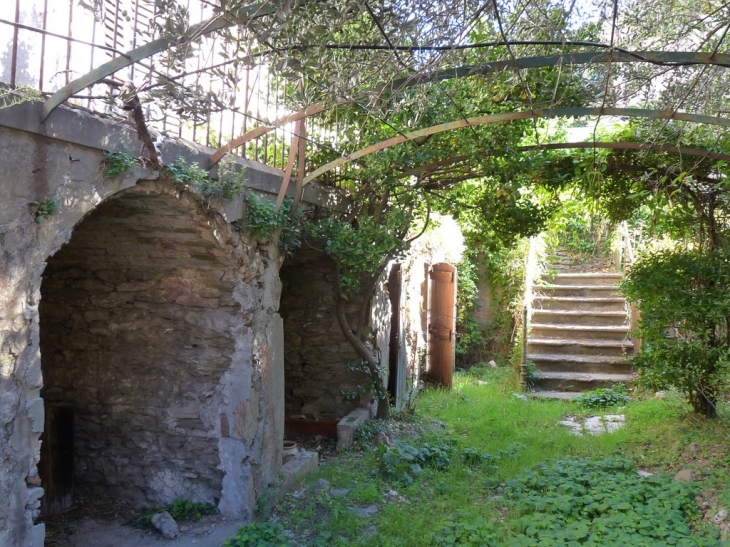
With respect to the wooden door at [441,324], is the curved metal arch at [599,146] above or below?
above

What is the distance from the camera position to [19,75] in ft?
11.1

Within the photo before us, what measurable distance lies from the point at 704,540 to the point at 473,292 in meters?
7.51

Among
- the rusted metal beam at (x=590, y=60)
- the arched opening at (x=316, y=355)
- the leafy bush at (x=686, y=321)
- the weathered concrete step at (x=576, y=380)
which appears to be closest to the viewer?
the rusted metal beam at (x=590, y=60)

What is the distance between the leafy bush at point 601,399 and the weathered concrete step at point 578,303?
86.0 inches

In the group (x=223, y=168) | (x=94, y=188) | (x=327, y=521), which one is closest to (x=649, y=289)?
(x=327, y=521)

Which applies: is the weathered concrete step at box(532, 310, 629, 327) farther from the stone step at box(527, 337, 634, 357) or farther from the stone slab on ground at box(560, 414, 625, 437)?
the stone slab on ground at box(560, 414, 625, 437)

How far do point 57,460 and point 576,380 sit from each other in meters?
7.08

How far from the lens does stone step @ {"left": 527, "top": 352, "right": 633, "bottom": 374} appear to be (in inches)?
375

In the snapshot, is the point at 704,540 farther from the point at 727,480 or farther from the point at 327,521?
the point at 327,521

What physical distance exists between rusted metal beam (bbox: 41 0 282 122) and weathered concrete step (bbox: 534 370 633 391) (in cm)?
787

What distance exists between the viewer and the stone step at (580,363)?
31.2 ft

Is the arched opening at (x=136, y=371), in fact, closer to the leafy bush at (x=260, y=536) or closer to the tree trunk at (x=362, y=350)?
the leafy bush at (x=260, y=536)

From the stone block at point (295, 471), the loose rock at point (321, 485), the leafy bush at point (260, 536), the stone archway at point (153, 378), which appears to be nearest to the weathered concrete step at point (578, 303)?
the stone block at point (295, 471)

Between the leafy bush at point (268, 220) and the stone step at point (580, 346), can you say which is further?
the stone step at point (580, 346)
